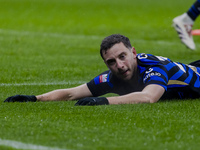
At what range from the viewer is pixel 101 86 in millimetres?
6309

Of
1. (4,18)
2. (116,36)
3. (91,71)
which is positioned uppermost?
(116,36)

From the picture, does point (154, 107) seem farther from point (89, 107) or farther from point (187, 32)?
point (187, 32)

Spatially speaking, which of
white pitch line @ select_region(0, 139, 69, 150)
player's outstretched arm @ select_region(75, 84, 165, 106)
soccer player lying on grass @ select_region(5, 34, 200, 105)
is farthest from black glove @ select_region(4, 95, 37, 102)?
white pitch line @ select_region(0, 139, 69, 150)

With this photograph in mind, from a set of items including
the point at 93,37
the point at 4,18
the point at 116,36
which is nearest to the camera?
the point at 116,36

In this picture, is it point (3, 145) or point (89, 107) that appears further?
point (89, 107)

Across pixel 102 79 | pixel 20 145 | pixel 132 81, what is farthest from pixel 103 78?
pixel 20 145

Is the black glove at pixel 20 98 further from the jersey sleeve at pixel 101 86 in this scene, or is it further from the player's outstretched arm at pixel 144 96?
the player's outstretched arm at pixel 144 96

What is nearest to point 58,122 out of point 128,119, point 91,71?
point 128,119

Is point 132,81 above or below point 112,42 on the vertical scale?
below

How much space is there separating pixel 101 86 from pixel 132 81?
0.46 meters

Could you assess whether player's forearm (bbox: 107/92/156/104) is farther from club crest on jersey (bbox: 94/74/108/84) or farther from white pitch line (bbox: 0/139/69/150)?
white pitch line (bbox: 0/139/69/150)

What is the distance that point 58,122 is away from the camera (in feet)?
15.9

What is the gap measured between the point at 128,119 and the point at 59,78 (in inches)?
150

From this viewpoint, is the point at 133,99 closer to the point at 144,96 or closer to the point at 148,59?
the point at 144,96
